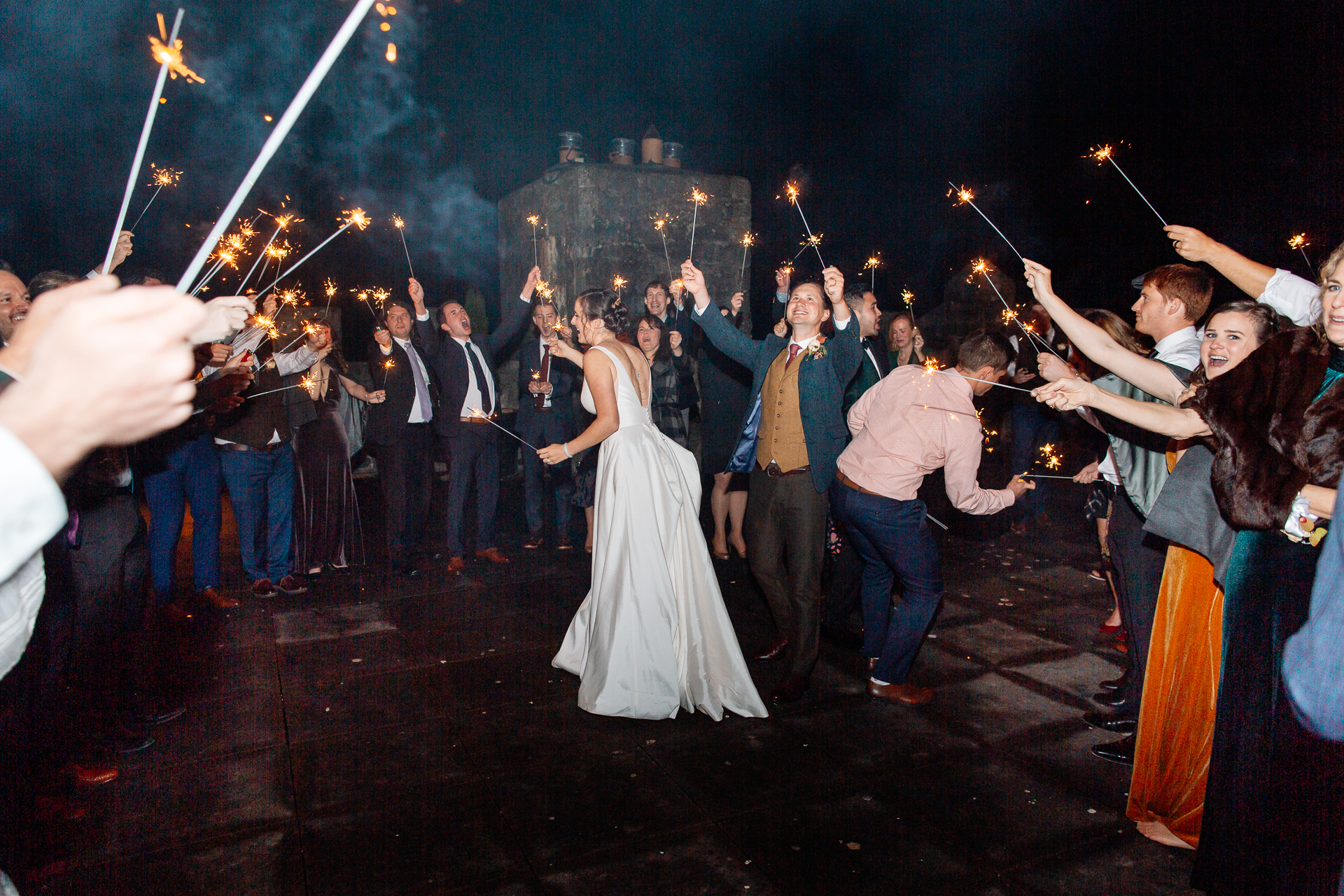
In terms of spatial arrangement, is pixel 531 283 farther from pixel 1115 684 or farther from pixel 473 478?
pixel 1115 684

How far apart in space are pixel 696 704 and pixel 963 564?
11.6 feet

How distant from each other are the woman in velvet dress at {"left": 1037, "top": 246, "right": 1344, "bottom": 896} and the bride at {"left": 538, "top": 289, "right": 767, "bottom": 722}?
6.59 feet

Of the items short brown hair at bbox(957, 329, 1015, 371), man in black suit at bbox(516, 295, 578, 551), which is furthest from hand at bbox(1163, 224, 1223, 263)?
man in black suit at bbox(516, 295, 578, 551)

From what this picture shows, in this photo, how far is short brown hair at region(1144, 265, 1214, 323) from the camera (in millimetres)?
3352

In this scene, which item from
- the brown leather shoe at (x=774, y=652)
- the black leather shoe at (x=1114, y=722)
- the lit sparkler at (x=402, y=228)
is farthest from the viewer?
the lit sparkler at (x=402, y=228)

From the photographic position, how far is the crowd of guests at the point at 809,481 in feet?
3.96

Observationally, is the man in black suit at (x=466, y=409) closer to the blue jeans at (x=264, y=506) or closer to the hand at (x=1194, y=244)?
the blue jeans at (x=264, y=506)

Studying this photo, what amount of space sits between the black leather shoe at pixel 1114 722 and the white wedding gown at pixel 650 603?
1.68 meters

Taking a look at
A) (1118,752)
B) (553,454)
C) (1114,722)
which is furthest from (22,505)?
(1114,722)

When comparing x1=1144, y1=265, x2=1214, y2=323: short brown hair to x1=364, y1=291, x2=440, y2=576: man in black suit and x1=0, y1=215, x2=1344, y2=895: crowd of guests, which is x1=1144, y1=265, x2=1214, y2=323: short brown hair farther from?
x1=364, y1=291, x2=440, y2=576: man in black suit

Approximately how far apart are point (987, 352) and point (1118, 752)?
201 cm

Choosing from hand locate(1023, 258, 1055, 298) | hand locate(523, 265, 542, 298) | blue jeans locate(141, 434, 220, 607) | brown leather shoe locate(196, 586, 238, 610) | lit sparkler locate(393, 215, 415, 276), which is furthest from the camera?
hand locate(523, 265, 542, 298)

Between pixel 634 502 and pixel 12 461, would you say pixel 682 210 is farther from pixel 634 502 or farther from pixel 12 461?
pixel 12 461

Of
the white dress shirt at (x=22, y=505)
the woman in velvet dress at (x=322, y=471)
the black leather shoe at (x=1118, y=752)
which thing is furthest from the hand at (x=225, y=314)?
the woman in velvet dress at (x=322, y=471)
